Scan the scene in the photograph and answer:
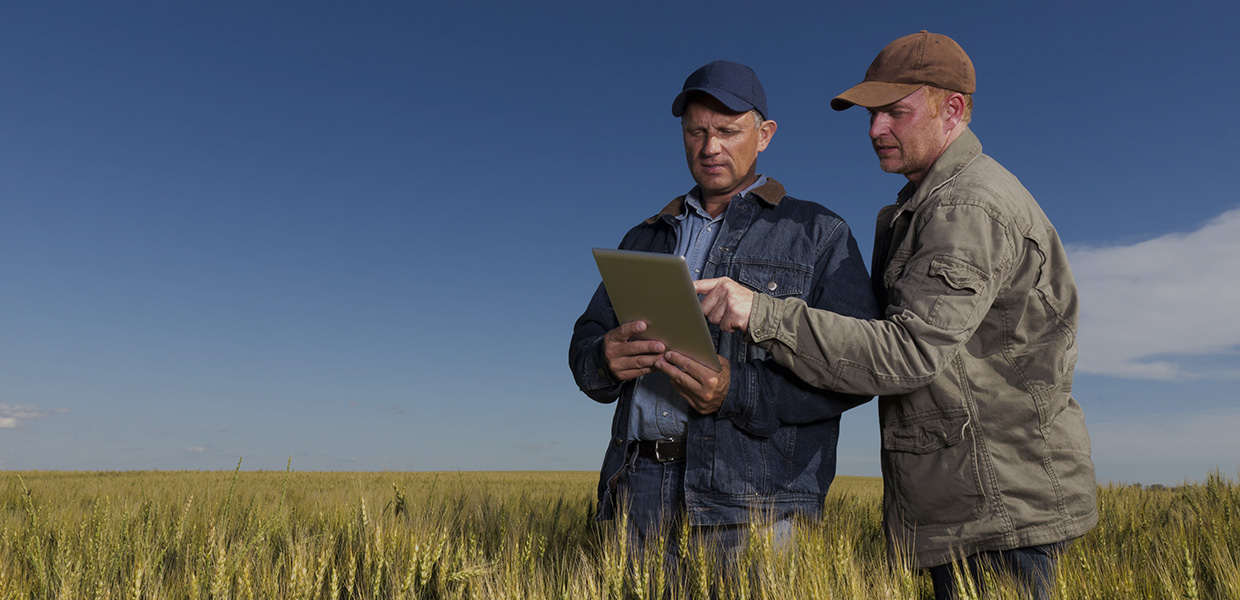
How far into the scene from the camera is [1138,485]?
7.19 metres

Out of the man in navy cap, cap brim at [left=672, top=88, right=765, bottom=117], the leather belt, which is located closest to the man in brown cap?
the man in navy cap

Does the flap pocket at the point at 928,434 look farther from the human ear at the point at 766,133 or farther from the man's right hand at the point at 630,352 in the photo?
the human ear at the point at 766,133

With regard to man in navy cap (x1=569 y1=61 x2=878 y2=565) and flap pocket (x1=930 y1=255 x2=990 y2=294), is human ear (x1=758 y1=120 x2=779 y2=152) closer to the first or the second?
man in navy cap (x1=569 y1=61 x2=878 y2=565)

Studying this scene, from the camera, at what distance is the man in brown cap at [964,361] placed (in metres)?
1.81

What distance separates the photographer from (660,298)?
185 cm

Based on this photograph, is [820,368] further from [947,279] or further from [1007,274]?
[1007,274]

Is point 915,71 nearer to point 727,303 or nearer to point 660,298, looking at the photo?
point 727,303

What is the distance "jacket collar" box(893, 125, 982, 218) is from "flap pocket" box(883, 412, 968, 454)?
0.59 metres

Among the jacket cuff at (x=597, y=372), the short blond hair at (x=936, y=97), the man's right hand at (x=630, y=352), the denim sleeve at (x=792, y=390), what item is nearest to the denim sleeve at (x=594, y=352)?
the jacket cuff at (x=597, y=372)

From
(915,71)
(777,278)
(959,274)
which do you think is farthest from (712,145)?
(959,274)

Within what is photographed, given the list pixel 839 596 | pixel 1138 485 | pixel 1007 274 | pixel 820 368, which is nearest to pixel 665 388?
pixel 820 368

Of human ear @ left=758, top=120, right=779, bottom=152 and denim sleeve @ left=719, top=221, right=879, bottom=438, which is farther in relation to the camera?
human ear @ left=758, top=120, right=779, bottom=152

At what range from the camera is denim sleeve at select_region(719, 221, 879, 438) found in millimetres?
2086

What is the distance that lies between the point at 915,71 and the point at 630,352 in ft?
3.86
